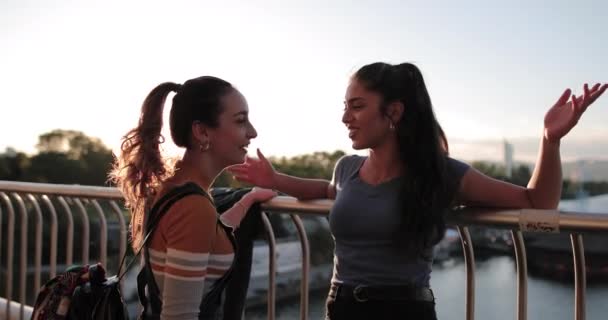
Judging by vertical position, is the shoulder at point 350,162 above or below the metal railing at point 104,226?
above

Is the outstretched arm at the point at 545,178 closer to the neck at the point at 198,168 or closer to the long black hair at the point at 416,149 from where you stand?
the long black hair at the point at 416,149

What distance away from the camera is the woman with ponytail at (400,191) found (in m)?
1.67

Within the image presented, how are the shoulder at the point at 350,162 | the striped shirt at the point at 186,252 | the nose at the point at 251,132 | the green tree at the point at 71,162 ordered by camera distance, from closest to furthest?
the striped shirt at the point at 186,252
the nose at the point at 251,132
the shoulder at the point at 350,162
the green tree at the point at 71,162

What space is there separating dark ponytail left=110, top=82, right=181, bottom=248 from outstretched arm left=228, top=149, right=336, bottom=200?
521 millimetres

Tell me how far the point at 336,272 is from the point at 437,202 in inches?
15.4

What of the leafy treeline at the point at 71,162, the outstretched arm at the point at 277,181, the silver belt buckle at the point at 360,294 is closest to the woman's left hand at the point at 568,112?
the silver belt buckle at the point at 360,294

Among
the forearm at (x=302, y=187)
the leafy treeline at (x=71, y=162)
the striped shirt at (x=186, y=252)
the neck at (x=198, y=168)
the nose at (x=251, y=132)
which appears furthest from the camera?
the leafy treeline at (x=71, y=162)

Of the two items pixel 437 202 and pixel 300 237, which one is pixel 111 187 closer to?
pixel 300 237

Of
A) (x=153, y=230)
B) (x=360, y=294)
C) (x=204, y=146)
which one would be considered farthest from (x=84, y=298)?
(x=360, y=294)

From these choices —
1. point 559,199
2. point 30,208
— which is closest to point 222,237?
point 559,199

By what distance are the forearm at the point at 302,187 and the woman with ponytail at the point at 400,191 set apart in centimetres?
30

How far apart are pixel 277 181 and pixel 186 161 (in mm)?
552

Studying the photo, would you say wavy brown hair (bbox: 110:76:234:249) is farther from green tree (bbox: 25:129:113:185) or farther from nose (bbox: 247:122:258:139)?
green tree (bbox: 25:129:113:185)

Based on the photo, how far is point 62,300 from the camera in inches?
69.6
